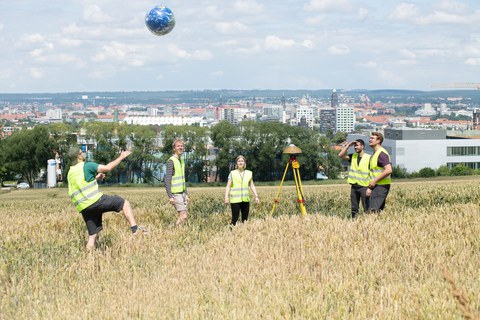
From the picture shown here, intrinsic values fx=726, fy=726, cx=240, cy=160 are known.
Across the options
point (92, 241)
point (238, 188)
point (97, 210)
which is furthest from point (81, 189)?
point (238, 188)

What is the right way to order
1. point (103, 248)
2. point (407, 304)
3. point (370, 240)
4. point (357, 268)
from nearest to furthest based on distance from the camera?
point (407, 304)
point (357, 268)
point (370, 240)
point (103, 248)

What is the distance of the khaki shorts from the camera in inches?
587

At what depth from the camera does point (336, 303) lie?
25.6 ft

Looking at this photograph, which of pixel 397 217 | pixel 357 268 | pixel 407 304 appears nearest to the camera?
pixel 407 304

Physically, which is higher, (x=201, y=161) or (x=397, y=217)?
(x=397, y=217)

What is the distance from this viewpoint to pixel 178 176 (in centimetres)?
1477

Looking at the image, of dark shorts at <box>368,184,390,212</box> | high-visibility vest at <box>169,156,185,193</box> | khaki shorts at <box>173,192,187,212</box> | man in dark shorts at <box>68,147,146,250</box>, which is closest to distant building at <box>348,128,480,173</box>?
dark shorts at <box>368,184,390,212</box>

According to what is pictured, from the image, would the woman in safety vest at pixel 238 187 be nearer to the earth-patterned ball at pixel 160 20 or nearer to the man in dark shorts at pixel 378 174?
the man in dark shorts at pixel 378 174

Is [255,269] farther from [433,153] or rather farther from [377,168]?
[433,153]

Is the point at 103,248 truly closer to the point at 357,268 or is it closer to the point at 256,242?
the point at 256,242

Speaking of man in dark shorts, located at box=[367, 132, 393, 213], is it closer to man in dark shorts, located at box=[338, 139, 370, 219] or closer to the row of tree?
man in dark shorts, located at box=[338, 139, 370, 219]

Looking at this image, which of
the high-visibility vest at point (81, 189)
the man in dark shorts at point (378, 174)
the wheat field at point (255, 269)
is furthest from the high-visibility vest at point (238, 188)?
the high-visibility vest at point (81, 189)

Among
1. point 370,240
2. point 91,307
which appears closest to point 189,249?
point 370,240

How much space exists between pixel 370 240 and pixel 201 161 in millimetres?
91504
